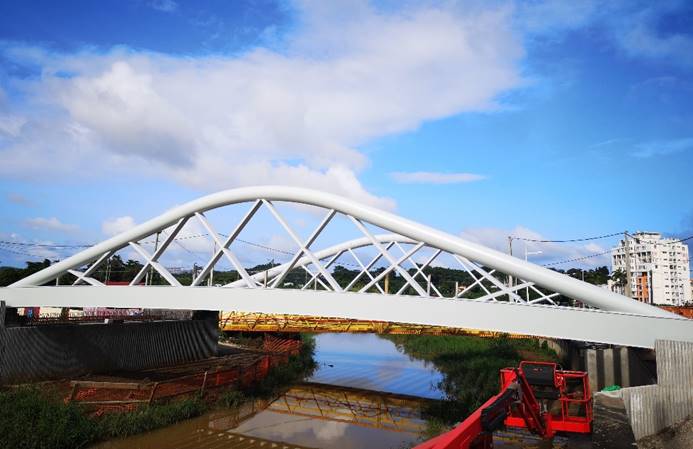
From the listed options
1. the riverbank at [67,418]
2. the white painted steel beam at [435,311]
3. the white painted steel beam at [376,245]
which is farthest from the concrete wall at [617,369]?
the riverbank at [67,418]

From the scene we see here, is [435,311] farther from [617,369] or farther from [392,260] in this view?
[617,369]

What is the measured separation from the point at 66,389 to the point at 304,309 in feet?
35.2

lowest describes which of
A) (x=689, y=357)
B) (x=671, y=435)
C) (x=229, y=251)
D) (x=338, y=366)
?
(x=338, y=366)

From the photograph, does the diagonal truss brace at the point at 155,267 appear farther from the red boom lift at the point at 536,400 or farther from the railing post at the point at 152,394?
the red boom lift at the point at 536,400

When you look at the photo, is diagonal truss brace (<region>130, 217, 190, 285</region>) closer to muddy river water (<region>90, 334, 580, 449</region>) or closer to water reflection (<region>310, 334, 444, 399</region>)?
muddy river water (<region>90, 334, 580, 449</region>)

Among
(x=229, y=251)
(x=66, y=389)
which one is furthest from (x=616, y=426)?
(x=66, y=389)

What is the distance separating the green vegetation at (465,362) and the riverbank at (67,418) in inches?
325

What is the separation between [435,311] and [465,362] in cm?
1695

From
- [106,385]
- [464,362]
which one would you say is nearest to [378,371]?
[464,362]

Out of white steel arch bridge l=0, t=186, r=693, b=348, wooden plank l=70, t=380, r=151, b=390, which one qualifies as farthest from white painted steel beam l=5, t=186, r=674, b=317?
wooden plank l=70, t=380, r=151, b=390

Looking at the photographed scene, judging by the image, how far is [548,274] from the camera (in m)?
11.0

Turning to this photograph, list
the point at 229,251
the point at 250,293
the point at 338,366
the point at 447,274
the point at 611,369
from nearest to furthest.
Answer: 1. the point at 250,293
2. the point at 229,251
3. the point at 611,369
4. the point at 338,366
5. the point at 447,274

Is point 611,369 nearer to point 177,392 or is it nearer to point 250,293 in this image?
point 250,293

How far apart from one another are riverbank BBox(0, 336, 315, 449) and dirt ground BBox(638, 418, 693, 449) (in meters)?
13.4
